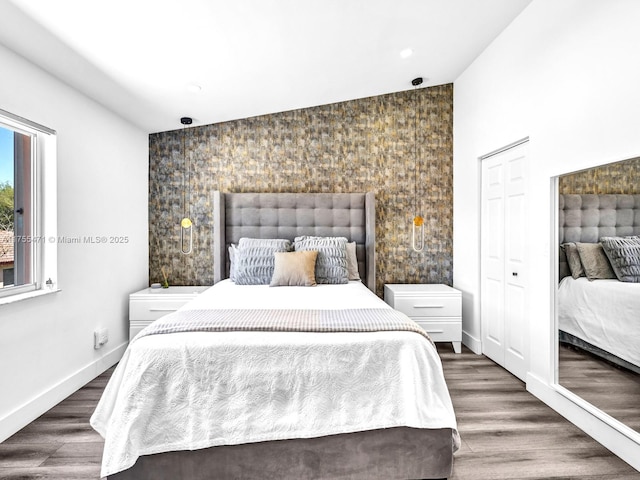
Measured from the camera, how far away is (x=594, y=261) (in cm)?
221

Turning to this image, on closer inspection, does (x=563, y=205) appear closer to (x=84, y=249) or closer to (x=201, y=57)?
(x=201, y=57)

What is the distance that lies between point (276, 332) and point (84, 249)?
6.56 ft

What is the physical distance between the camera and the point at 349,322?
1.96 meters

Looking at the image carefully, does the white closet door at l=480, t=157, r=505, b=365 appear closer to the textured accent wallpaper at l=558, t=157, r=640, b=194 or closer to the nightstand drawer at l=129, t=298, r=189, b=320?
the textured accent wallpaper at l=558, t=157, r=640, b=194

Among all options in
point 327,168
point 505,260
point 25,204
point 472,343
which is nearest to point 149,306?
point 25,204

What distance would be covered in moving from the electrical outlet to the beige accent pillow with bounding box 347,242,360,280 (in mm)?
2178

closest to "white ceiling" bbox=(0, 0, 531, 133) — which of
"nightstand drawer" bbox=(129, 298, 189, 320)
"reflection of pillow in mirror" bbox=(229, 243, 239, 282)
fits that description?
"reflection of pillow in mirror" bbox=(229, 243, 239, 282)

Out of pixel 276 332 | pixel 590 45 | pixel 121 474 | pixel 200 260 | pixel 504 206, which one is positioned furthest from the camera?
pixel 200 260

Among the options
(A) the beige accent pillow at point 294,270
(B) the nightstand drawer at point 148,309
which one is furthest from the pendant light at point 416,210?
(B) the nightstand drawer at point 148,309

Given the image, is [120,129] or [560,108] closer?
[560,108]

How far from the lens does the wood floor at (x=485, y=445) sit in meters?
1.86

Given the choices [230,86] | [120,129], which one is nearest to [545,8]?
[230,86]

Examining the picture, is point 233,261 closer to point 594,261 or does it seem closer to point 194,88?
point 194,88

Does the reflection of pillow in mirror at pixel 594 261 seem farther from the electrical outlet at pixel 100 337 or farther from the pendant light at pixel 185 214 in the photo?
the electrical outlet at pixel 100 337
